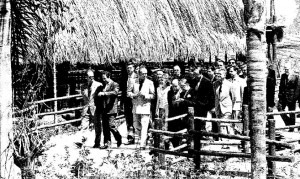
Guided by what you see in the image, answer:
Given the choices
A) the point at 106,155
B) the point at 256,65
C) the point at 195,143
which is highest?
the point at 256,65

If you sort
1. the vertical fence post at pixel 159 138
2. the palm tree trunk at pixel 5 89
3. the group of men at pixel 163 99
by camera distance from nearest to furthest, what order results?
1. the palm tree trunk at pixel 5 89
2. the vertical fence post at pixel 159 138
3. the group of men at pixel 163 99

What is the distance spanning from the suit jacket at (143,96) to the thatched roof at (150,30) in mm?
2663

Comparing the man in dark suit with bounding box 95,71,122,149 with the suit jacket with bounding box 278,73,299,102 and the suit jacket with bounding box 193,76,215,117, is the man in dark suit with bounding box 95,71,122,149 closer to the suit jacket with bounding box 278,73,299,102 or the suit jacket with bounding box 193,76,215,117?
the suit jacket with bounding box 193,76,215,117

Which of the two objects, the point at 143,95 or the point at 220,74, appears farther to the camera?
the point at 220,74

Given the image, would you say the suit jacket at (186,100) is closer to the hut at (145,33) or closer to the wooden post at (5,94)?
the hut at (145,33)

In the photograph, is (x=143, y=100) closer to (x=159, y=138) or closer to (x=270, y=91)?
(x=159, y=138)

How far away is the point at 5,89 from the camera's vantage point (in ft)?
20.9

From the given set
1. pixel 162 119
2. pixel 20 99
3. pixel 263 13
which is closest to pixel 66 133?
pixel 162 119

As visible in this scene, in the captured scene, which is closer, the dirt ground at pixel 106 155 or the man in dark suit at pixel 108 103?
the dirt ground at pixel 106 155

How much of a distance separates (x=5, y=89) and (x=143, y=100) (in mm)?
6134

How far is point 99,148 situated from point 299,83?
563 centimetres

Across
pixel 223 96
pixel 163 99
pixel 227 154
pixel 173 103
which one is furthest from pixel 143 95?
pixel 227 154

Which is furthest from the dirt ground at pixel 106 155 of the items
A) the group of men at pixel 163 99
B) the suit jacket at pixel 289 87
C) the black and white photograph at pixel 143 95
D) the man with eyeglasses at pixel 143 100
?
the suit jacket at pixel 289 87

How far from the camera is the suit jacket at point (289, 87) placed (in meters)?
15.2
